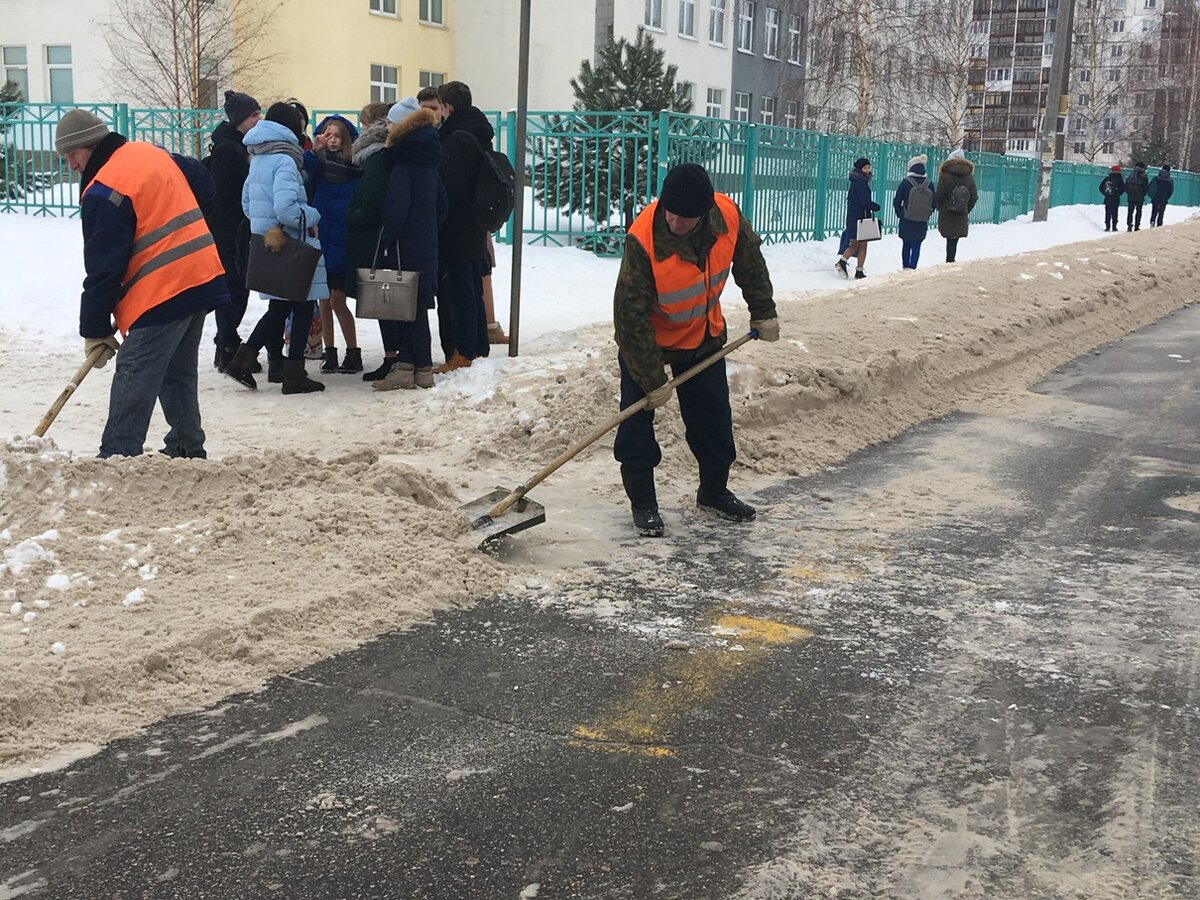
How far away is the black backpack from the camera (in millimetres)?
8484

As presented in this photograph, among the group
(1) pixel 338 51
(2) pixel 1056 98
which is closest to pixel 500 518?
(1) pixel 338 51

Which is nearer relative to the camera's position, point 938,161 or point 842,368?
point 842,368

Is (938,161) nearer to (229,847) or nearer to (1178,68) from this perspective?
(229,847)

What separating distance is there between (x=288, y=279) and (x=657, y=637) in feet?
14.0

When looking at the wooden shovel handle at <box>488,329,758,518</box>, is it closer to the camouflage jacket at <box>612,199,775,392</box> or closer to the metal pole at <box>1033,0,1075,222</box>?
the camouflage jacket at <box>612,199,775,392</box>

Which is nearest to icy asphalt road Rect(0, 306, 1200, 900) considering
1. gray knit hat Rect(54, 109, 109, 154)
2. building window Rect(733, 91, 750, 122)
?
gray knit hat Rect(54, 109, 109, 154)

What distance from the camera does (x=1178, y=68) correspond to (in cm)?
6831

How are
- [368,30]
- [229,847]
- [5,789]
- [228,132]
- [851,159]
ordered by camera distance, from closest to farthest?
1. [229,847]
2. [5,789]
3. [228,132]
4. [851,159]
5. [368,30]

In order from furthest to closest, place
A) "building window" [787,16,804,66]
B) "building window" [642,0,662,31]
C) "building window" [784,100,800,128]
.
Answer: "building window" [787,16,804,66] < "building window" [784,100,800,128] < "building window" [642,0,662,31]

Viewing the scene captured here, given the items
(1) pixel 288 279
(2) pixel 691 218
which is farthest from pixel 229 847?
(1) pixel 288 279

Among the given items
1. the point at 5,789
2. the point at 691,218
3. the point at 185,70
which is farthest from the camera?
the point at 185,70

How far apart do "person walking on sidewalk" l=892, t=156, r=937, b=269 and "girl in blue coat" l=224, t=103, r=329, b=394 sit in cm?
1048

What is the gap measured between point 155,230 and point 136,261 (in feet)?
0.55

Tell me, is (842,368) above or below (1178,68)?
below
